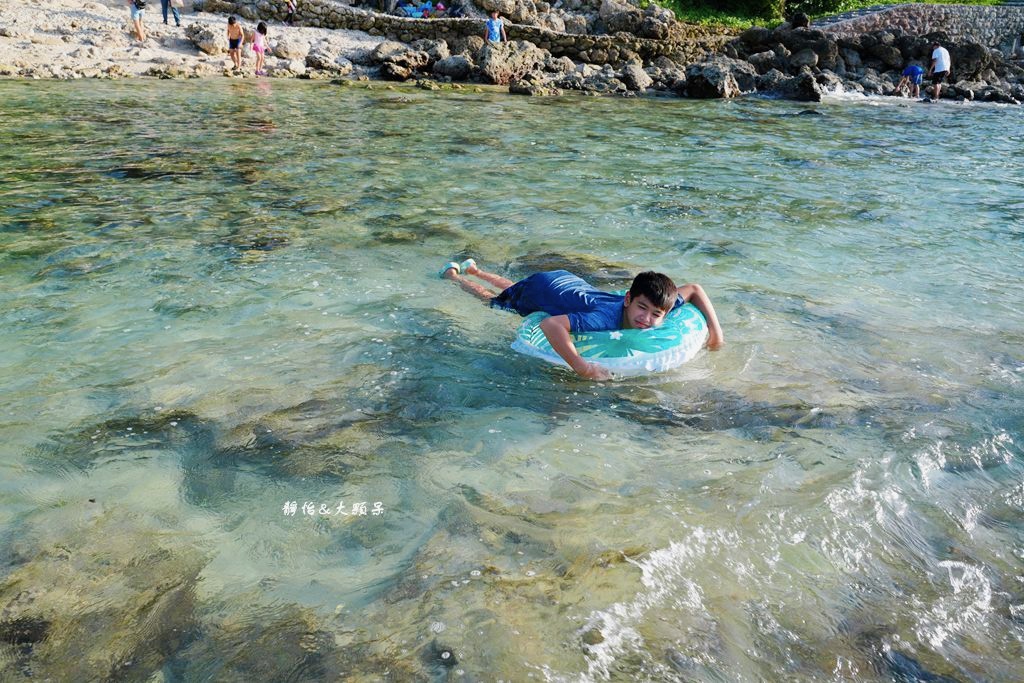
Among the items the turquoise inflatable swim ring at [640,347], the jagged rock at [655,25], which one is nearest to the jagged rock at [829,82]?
the jagged rock at [655,25]

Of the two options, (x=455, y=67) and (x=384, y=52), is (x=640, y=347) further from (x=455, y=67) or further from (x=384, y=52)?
(x=384, y=52)

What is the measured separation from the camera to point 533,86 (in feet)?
74.1

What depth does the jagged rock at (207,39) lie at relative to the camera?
23.6 m

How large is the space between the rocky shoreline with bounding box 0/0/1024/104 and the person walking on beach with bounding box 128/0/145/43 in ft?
0.83

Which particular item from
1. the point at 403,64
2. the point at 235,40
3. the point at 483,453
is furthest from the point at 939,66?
the point at 483,453

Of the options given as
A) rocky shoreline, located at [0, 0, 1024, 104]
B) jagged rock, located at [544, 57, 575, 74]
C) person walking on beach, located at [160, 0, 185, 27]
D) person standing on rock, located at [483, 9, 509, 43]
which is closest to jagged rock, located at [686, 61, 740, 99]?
rocky shoreline, located at [0, 0, 1024, 104]

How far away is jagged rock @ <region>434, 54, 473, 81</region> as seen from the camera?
934 inches

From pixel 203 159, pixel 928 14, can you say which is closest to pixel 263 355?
pixel 203 159

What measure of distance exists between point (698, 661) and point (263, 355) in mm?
3611

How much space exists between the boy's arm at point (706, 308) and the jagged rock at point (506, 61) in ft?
63.7

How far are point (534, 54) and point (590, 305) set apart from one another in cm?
2166

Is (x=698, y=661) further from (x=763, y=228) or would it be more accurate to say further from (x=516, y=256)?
(x=763, y=228)

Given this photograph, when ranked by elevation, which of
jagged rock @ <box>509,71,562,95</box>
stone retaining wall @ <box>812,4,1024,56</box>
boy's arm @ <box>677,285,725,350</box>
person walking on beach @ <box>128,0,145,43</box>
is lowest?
boy's arm @ <box>677,285,725,350</box>

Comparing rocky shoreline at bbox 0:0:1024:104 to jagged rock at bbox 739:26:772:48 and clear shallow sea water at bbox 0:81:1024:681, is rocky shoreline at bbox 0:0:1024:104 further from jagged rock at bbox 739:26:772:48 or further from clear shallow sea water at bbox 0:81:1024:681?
clear shallow sea water at bbox 0:81:1024:681
